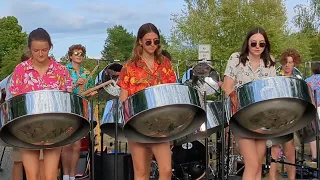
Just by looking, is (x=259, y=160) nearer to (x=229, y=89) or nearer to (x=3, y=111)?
(x=229, y=89)

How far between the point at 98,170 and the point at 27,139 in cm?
134

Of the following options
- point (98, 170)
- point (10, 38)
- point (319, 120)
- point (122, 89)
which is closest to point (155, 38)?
point (122, 89)

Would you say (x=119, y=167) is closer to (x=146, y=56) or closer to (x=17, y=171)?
(x=17, y=171)

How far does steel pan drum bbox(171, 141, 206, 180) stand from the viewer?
354cm

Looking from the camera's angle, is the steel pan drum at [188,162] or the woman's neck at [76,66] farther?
the steel pan drum at [188,162]

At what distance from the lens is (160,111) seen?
204 cm

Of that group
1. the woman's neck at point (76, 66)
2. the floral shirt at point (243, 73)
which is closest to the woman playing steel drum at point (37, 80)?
the floral shirt at point (243, 73)

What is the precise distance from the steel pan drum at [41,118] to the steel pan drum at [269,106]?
0.67 meters

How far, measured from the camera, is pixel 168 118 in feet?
6.80

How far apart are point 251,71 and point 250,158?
1.30 feet

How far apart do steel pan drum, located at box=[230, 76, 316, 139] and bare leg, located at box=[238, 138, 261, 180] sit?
0.11 feet

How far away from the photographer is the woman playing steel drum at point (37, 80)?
2.12 meters

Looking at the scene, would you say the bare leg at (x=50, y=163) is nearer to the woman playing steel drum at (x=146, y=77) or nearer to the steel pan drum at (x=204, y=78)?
the woman playing steel drum at (x=146, y=77)

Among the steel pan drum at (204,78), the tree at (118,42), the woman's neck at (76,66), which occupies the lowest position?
the woman's neck at (76,66)
